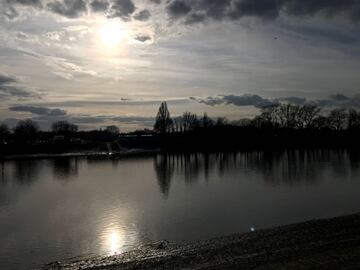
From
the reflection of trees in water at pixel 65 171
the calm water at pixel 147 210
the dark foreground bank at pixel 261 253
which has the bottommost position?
the reflection of trees in water at pixel 65 171

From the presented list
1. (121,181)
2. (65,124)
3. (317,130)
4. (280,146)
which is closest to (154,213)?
(121,181)

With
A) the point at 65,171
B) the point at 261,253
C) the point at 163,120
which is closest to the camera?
the point at 261,253

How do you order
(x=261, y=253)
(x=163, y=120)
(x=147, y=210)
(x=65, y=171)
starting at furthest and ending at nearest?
(x=163, y=120)
(x=65, y=171)
(x=147, y=210)
(x=261, y=253)

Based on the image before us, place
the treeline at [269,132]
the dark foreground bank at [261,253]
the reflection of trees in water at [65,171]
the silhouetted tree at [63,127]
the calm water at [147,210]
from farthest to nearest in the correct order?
1. the silhouetted tree at [63,127]
2. the treeline at [269,132]
3. the reflection of trees in water at [65,171]
4. the calm water at [147,210]
5. the dark foreground bank at [261,253]

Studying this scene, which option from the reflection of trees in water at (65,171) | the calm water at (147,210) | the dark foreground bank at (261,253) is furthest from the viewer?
the reflection of trees in water at (65,171)

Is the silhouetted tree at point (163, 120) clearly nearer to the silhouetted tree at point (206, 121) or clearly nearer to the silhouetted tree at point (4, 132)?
the silhouetted tree at point (206, 121)

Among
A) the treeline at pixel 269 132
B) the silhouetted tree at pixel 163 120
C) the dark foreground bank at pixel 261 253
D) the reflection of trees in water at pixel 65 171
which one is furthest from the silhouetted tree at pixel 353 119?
the dark foreground bank at pixel 261 253

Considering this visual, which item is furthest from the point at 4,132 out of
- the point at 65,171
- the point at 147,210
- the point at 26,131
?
the point at 147,210

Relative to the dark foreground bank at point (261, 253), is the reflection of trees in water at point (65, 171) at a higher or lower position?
lower

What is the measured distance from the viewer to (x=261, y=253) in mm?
15148

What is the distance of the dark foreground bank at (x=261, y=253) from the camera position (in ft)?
43.6

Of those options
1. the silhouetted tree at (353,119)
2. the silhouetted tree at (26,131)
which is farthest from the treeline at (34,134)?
the silhouetted tree at (353,119)

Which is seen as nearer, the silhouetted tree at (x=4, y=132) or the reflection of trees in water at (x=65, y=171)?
the reflection of trees in water at (x=65, y=171)

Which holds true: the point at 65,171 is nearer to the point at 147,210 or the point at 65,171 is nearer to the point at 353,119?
the point at 147,210
